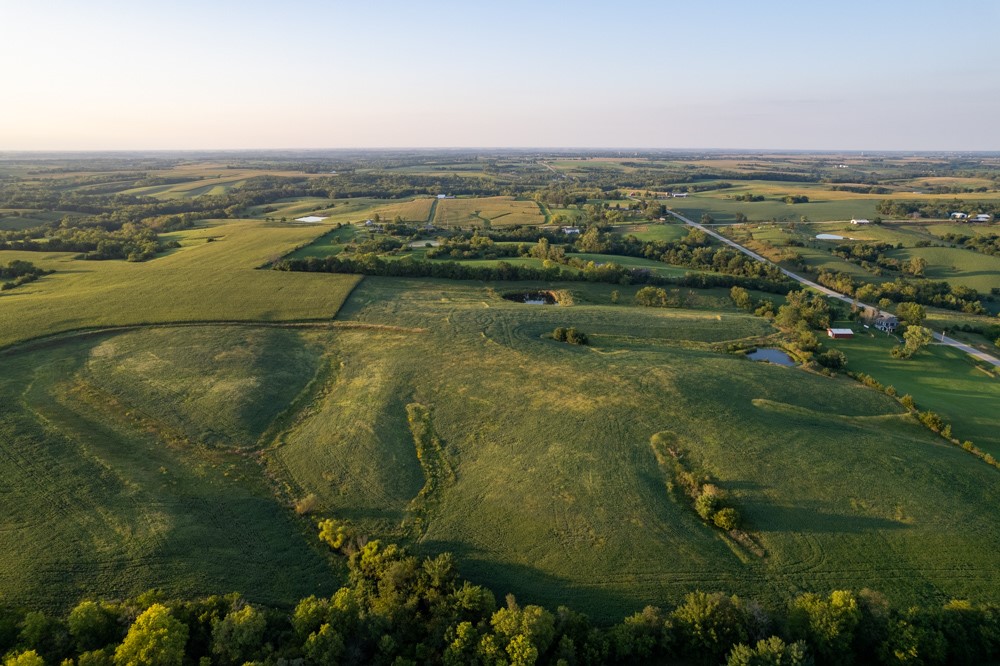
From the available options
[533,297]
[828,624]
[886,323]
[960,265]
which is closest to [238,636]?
[828,624]

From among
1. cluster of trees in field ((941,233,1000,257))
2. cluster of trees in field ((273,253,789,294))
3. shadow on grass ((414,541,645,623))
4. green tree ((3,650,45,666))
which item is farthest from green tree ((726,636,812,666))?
cluster of trees in field ((941,233,1000,257))

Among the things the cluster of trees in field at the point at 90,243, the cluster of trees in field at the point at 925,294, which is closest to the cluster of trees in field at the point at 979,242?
the cluster of trees in field at the point at 925,294

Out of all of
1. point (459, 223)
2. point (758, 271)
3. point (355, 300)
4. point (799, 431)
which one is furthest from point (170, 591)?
point (459, 223)

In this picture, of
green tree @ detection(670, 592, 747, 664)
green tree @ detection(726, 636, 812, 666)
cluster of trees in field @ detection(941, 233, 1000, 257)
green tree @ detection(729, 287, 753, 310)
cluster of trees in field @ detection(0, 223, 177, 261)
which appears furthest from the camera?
cluster of trees in field @ detection(941, 233, 1000, 257)

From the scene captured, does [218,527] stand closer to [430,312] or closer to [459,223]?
[430,312]

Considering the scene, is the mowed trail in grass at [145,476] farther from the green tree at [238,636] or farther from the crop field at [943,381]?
the crop field at [943,381]

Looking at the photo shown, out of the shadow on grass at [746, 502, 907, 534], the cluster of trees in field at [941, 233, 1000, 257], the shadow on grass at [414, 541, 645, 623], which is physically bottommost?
the shadow on grass at [414, 541, 645, 623]

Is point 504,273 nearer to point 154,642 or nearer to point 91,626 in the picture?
point 91,626

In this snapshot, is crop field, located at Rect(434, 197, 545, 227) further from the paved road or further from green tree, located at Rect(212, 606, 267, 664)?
green tree, located at Rect(212, 606, 267, 664)
